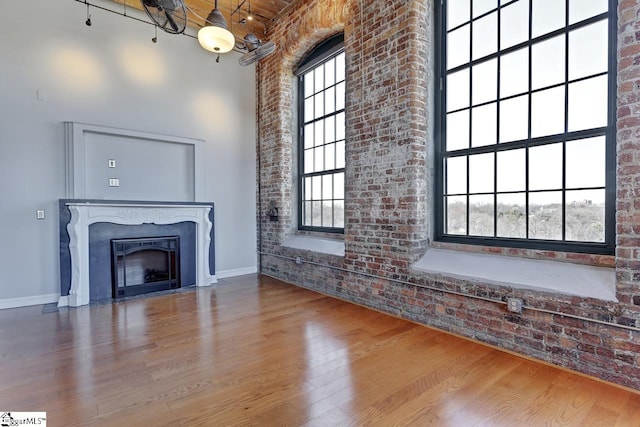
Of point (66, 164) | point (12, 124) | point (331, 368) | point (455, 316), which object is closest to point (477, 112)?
point (455, 316)

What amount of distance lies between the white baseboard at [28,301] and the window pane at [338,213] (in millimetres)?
3693

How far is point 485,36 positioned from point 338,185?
2.37m

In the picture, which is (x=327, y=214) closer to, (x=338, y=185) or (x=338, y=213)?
(x=338, y=213)

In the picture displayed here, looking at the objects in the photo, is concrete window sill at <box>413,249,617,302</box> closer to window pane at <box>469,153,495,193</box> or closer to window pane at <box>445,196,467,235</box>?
window pane at <box>445,196,467,235</box>

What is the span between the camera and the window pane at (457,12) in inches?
123

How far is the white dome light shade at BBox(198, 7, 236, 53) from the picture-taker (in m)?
2.80

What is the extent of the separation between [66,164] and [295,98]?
10.9 feet

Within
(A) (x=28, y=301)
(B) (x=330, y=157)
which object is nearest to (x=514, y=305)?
(B) (x=330, y=157)

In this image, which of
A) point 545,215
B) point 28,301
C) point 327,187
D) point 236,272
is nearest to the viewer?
point 545,215

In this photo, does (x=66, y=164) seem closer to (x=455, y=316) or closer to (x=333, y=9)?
(x=333, y=9)

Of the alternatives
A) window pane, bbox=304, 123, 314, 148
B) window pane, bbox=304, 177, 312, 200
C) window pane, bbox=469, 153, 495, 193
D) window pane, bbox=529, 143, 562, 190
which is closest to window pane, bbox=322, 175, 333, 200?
window pane, bbox=304, 177, 312, 200

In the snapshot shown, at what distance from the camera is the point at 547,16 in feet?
8.55

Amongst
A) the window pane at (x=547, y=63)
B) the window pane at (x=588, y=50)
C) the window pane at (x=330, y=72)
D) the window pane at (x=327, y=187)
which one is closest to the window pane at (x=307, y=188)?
the window pane at (x=327, y=187)

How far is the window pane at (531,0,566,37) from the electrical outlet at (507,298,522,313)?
2165 millimetres
